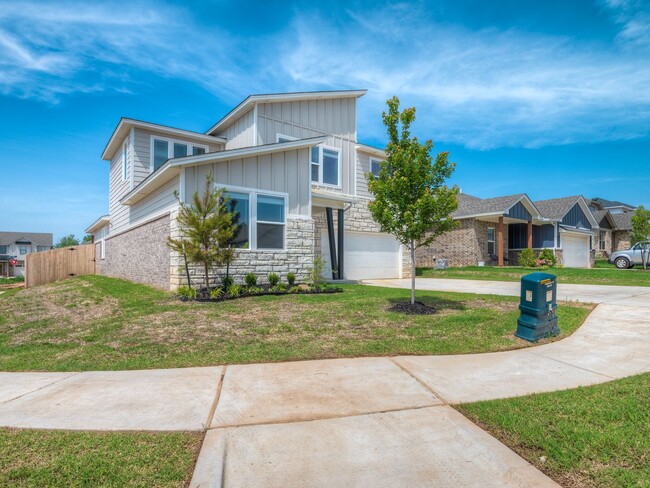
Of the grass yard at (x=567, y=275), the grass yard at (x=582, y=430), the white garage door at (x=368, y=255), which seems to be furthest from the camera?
the white garage door at (x=368, y=255)

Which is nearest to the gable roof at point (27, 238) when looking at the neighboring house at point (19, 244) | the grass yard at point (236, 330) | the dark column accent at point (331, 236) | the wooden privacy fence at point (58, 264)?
the neighboring house at point (19, 244)

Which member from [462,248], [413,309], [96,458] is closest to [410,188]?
[413,309]

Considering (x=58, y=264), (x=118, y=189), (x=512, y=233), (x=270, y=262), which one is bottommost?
(x=58, y=264)

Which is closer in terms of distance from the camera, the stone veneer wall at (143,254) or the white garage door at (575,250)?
the stone veneer wall at (143,254)

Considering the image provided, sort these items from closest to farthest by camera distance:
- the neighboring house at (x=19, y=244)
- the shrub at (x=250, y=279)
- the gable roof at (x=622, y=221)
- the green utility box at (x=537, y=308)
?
the green utility box at (x=537, y=308) < the shrub at (x=250, y=279) < the gable roof at (x=622, y=221) < the neighboring house at (x=19, y=244)

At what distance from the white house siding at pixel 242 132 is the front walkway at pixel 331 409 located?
458 inches

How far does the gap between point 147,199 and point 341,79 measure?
9452 millimetres

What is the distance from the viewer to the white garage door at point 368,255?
54.6 ft

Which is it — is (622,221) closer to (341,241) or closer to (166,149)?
(341,241)

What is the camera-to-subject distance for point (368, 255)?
56.7 ft

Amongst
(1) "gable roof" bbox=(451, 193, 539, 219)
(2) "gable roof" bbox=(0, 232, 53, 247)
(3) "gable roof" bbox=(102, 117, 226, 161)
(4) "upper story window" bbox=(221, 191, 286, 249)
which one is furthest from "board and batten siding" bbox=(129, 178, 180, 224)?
(2) "gable roof" bbox=(0, 232, 53, 247)

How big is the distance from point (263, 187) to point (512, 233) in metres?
21.7

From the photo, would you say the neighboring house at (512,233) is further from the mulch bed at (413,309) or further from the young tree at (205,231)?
the young tree at (205,231)

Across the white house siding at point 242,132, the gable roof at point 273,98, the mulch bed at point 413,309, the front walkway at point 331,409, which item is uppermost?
the gable roof at point 273,98
